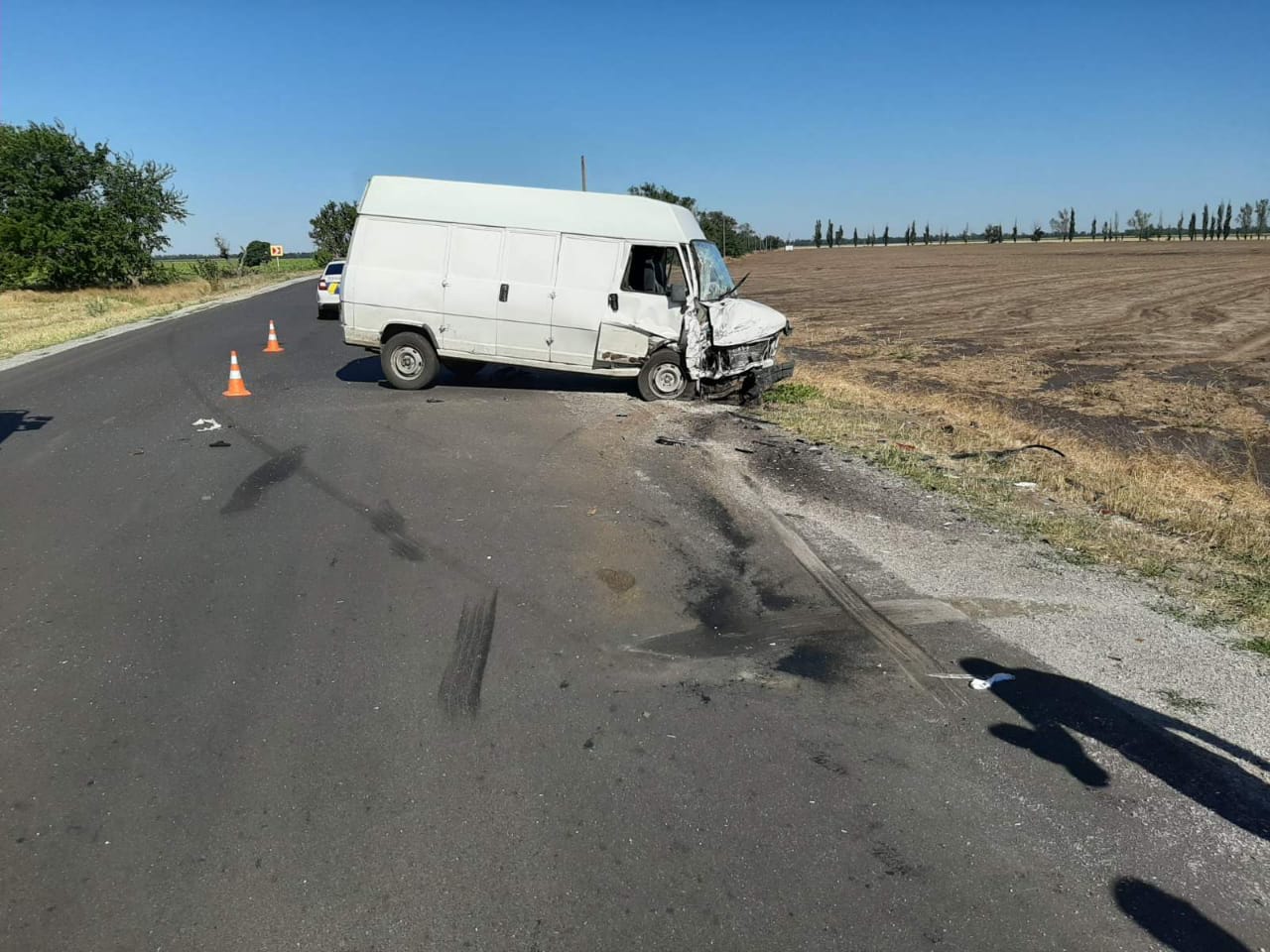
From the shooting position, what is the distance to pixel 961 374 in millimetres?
18234

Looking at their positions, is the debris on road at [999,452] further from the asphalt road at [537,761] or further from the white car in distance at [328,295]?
the white car in distance at [328,295]

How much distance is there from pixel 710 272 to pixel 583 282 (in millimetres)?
1777

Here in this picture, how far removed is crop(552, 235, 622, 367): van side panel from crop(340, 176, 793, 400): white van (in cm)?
1

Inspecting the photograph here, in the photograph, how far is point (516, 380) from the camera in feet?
49.0

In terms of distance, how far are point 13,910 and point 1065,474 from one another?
889cm

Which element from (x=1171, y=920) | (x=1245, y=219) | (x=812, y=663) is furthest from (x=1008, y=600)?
(x=1245, y=219)

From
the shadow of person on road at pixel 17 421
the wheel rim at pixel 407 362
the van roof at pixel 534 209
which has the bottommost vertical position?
the shadow of person on road at pixel 17 421

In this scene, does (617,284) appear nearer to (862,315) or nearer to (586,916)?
(586,916)

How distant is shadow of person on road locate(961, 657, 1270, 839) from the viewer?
3.80 metres

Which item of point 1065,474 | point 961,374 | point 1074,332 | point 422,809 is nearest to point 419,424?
point 1065,474

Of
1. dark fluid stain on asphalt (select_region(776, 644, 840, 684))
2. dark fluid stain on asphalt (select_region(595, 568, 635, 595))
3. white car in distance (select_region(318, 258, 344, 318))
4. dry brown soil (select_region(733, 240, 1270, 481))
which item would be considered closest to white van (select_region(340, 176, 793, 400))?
dry brown soil (select_region(733, 240, 1270, 481))

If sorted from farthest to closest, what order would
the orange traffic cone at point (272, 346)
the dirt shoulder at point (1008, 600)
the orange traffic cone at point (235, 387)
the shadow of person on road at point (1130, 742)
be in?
1. the orange traffic cone at point (272, 346)
2. the orange traffic cone at point (235, 387)
3. the dirt shoulder at point (1008, 600)
4. the shadow of person on road at point (1130, 742)

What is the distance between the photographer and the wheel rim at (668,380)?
12820 millimetres

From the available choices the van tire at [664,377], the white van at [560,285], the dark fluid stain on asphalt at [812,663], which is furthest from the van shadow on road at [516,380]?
the dark fluid stain on asphalt at [812,663]
